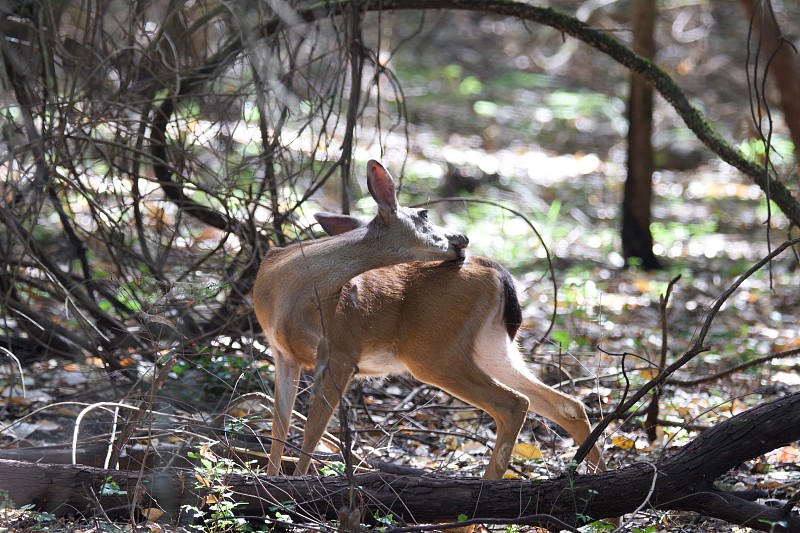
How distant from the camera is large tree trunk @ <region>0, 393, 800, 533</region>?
347cm

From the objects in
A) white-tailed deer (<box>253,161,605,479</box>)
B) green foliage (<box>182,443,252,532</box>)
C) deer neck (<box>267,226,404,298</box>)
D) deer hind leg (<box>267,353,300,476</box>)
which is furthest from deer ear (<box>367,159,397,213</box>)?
green foliage (<box>182,443,252,532</box>)

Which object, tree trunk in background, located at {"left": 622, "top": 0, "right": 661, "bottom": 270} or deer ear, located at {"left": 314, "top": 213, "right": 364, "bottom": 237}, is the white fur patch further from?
tree trunk in background, located at {"left": 622, "top": 0, "right": 661, "bottom": 270}

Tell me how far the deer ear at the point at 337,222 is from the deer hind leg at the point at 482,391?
744mm

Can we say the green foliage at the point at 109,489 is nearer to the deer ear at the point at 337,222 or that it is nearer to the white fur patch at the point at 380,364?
the white fur patch at the point at 380,364

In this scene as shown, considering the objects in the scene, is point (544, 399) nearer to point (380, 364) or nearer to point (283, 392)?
point (380, 364)

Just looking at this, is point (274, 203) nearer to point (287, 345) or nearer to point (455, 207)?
point (287, 345)

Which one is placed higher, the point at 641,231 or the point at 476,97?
the point at 476,97

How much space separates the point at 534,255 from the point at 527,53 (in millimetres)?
11282

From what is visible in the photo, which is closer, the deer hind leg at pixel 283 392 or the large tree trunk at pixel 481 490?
the large tree trunk at pixel 481 490

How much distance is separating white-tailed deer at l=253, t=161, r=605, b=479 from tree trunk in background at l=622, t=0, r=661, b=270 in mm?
4906

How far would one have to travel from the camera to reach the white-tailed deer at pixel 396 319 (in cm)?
421

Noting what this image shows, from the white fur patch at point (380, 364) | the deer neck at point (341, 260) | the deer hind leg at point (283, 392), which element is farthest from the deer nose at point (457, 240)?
the deer hind leg at point (283, 392)

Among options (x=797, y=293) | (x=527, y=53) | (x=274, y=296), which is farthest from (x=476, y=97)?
(x=274, y=296)

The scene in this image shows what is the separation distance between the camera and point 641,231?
9.52 meters
